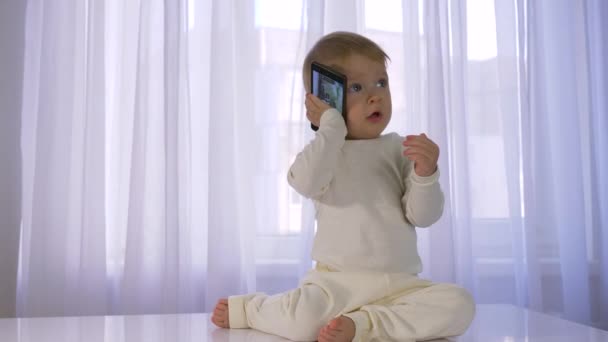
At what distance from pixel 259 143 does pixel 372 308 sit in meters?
0.75

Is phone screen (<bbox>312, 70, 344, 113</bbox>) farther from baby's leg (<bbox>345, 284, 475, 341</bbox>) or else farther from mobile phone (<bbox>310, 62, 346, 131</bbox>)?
baby's leg (<bbox>345, 284, 475, 341</bbox>)

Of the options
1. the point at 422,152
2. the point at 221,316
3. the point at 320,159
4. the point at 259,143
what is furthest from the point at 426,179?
the point at 259,143

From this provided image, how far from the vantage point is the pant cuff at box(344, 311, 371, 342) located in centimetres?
85

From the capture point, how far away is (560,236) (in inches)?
66.2

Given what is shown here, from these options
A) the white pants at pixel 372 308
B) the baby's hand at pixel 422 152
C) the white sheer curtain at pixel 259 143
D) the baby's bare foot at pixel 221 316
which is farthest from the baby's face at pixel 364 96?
the white sheer curtain at pixel 259 143

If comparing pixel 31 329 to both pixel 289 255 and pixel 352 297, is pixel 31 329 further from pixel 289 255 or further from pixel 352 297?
pixel 289 255

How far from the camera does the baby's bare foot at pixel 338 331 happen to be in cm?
82

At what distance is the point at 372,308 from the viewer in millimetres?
887

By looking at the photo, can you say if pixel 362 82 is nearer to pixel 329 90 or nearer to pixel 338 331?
pixel 329 90

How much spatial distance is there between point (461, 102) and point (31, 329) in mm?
1119

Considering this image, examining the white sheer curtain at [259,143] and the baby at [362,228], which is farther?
the white sheer curtain at [259,143]

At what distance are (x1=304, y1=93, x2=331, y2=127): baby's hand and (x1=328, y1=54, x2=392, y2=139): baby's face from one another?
0.13 ft

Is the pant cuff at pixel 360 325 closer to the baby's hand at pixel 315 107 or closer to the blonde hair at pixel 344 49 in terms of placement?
the baby's hand at pixel 315 107

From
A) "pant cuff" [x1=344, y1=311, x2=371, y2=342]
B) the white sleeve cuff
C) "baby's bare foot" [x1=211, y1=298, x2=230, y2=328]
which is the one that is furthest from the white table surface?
the white sleeve cuff
